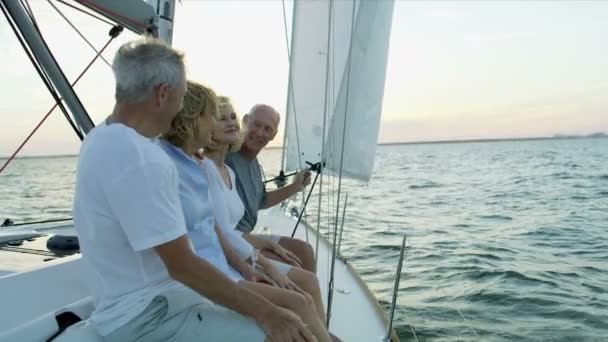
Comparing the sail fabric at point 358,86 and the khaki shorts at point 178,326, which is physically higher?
the sail fabric at point 358,86

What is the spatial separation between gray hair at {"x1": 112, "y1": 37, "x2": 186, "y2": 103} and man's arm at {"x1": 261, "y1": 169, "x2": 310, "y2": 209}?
163 centimetres

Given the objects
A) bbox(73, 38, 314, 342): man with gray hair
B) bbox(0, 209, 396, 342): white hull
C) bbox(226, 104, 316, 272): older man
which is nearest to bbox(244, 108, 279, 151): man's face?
bbox(226, 104, 316, 272): older man

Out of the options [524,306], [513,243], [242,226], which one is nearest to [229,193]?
[242,226]

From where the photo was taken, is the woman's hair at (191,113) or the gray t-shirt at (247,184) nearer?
the woman's hair at (191,113)

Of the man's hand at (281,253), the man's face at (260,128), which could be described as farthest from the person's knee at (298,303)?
the man's face at (260,128)

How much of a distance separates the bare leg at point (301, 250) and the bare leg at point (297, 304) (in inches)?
38.8

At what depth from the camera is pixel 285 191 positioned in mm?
2980

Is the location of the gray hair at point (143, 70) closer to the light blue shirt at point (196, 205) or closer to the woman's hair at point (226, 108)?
the light blue shirt at point (196, 205)

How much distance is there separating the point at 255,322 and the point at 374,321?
4.37ft

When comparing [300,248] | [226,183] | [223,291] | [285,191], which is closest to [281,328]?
[223,291]

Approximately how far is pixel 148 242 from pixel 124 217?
0.23ft

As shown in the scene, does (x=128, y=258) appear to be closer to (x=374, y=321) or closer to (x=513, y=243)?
(x=374, y=321)

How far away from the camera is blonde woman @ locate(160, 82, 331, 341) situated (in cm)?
155

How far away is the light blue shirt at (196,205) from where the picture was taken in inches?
62.6
